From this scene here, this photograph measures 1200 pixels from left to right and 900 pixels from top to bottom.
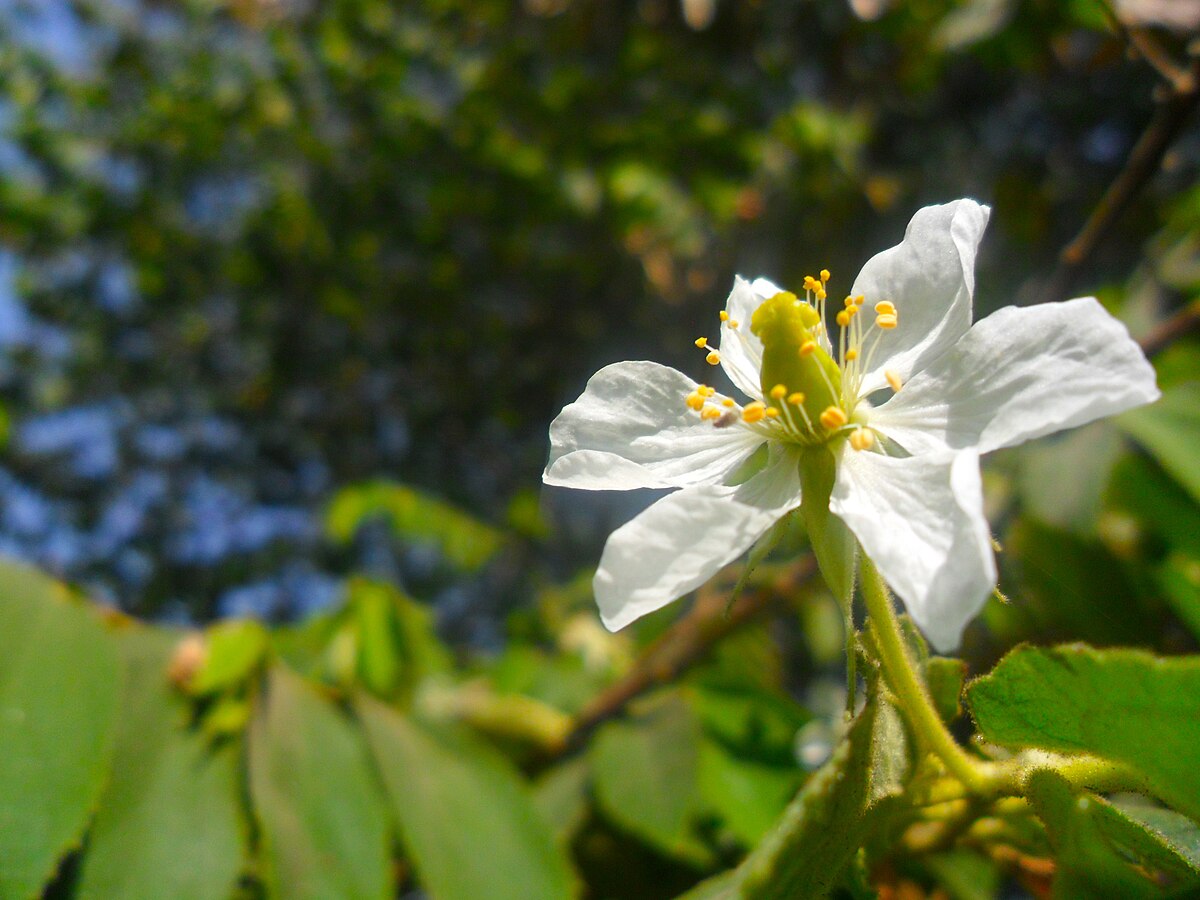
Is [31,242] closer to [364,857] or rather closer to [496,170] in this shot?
[496,170]

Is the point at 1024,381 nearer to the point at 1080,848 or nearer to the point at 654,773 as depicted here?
the point at 1080,848

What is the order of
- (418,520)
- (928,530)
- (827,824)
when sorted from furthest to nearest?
1. (418,520)
2. (928,530)
3. (827,824)

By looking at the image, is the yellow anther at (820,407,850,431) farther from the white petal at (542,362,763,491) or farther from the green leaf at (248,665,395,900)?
the green leaf at (248,665,395,900)

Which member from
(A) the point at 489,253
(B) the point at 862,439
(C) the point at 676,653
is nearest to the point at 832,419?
(B) the point at 862,439

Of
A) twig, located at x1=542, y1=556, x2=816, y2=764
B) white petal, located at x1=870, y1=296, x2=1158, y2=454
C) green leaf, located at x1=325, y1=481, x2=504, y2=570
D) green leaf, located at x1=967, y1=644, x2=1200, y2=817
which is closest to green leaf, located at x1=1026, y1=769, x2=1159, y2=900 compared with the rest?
green leaf, located at x1=967, y1=644, x2=1200, y2=817

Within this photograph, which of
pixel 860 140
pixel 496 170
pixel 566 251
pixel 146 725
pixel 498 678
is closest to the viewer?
pixel 146 725

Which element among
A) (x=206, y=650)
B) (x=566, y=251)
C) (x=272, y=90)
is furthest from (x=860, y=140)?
(x=272, y=90)
